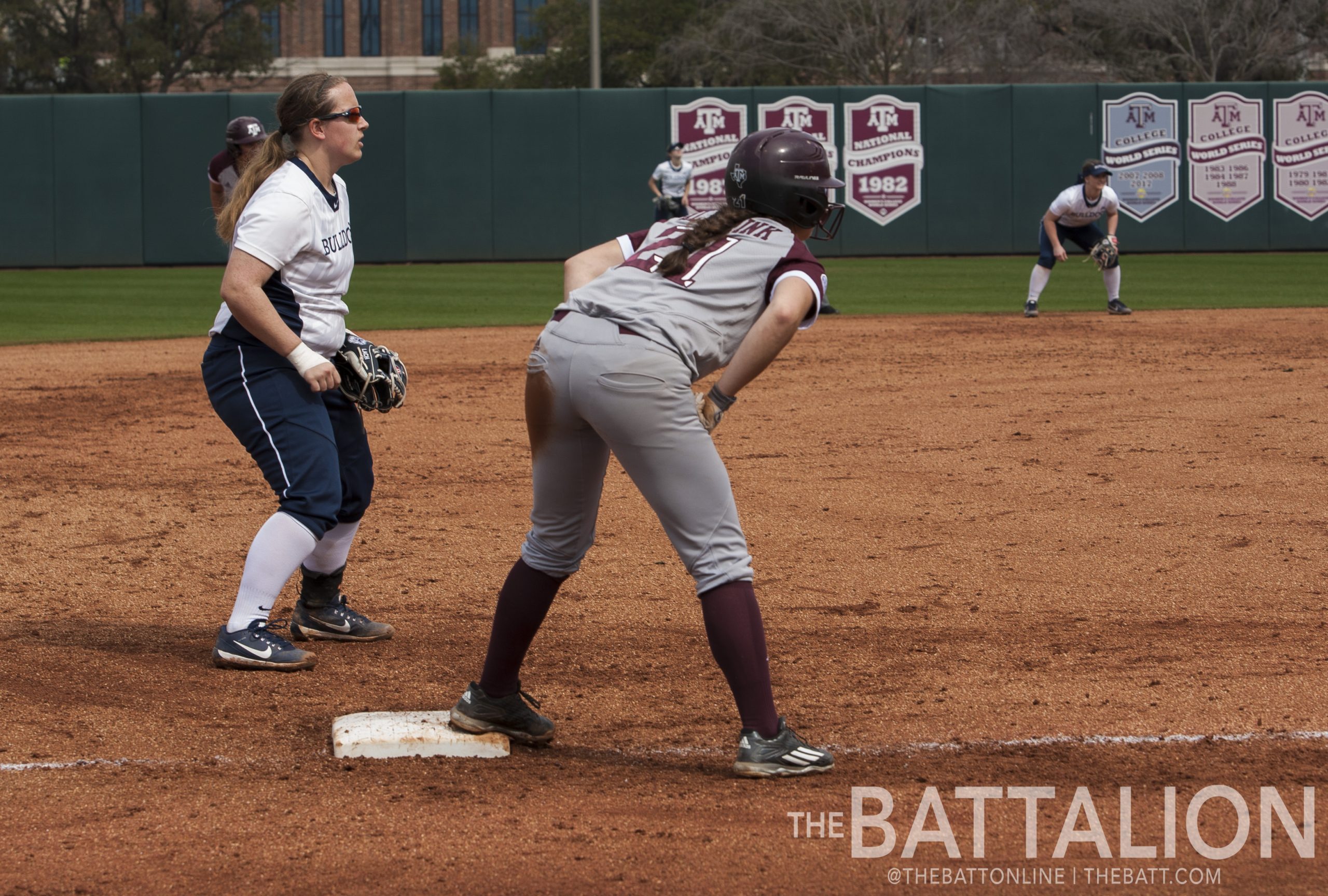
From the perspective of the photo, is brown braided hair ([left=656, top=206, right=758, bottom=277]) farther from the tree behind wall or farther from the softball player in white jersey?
the tree behind wall

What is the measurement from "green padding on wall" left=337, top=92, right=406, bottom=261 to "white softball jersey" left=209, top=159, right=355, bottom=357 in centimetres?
2006

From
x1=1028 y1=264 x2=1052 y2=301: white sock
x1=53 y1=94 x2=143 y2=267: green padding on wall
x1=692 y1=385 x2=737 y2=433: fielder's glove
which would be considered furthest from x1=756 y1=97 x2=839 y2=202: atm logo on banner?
x1=692 y1=385 x2=737 y2=433: fielder's glove

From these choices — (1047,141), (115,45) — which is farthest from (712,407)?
(115,45)

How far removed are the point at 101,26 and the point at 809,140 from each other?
4631 cm

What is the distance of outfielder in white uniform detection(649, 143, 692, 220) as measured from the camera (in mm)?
21312

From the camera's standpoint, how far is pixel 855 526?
6383 mm

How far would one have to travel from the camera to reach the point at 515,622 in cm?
364

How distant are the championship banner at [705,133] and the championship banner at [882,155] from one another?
1988 mm

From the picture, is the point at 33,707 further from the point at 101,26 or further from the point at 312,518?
the point at 101,26

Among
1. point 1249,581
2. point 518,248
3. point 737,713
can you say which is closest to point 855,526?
point 1249,581

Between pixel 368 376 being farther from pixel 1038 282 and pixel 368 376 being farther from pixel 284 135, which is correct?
pixel 1038 282

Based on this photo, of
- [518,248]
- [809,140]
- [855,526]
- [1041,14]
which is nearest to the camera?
[809,140]

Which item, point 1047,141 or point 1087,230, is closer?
point 1087,230

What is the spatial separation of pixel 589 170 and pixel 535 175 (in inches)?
36.6
